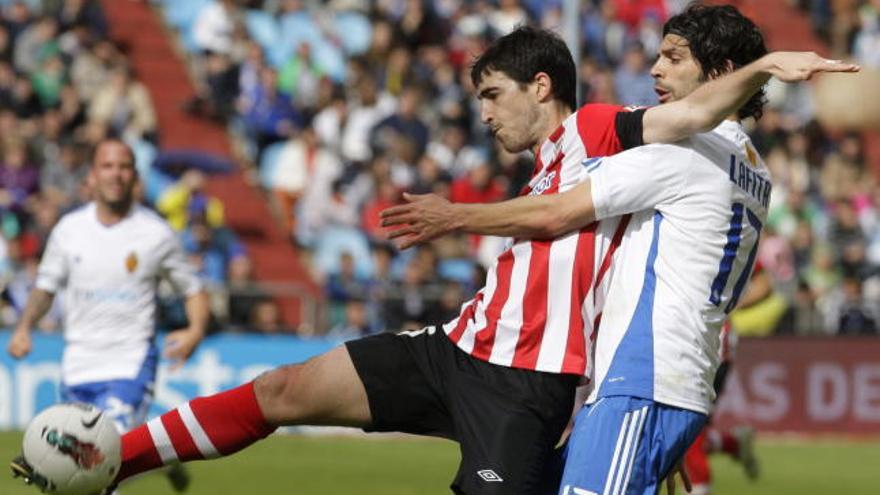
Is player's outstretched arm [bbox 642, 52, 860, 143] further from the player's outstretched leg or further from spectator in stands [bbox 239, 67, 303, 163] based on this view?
spectator in stands [bbox 239, 67, 303, 163]

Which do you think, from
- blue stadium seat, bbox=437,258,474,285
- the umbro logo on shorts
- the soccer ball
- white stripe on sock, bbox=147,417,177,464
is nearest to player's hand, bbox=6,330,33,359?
the soccer ball

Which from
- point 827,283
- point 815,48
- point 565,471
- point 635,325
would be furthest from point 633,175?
point 815,48

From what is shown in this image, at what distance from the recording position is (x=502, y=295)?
6398 millimetres

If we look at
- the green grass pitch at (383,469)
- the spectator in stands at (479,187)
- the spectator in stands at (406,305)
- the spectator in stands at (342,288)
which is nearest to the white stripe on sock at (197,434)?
the green grass pitch at (383,469)

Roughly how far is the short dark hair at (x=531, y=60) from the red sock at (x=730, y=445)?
6711 millimetres

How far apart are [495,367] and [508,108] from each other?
971mm

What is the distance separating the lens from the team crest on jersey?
10.3 metres

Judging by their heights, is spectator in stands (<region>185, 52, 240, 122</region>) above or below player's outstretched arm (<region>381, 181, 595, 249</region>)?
below

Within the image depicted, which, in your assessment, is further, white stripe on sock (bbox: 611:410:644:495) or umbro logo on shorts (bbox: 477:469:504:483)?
umbro logo on shorts (bbox: 477:469:504:483)

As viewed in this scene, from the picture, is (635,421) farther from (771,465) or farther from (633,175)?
Result: (771,465)

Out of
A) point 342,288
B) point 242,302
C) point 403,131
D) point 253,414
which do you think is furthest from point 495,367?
point 403,131

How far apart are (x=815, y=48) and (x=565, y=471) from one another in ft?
66.7

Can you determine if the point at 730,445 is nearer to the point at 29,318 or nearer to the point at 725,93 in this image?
the point at 29,318

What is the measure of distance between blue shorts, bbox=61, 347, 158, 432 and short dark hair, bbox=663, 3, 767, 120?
473 centimetres
